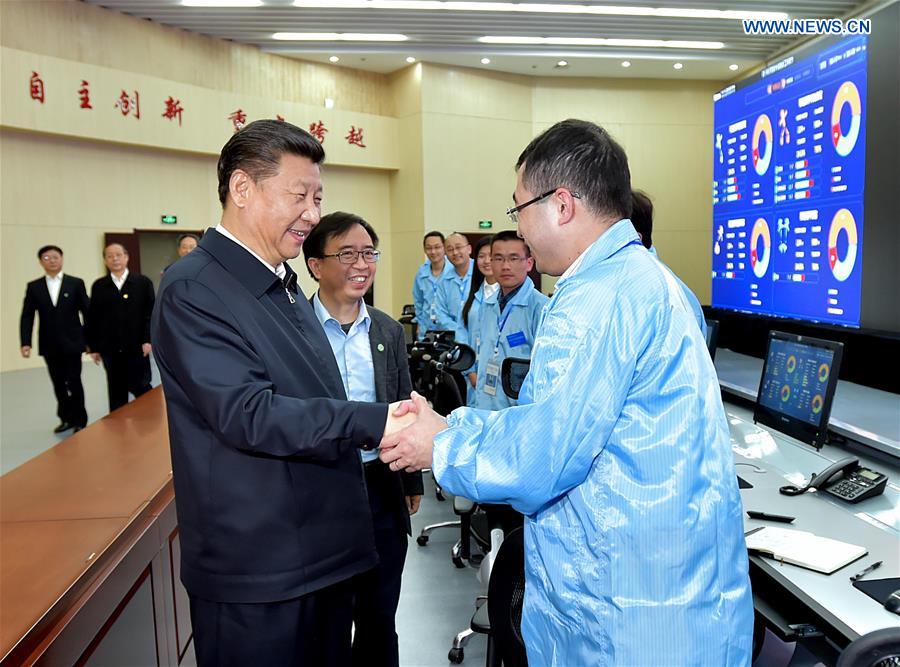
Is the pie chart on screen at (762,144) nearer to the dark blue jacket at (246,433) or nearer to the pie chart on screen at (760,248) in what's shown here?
the pie chart on screen at (760,248)

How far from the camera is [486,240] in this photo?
4633 mm

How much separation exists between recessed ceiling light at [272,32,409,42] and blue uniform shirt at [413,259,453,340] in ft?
14.3

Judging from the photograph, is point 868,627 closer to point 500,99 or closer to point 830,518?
point 830,518

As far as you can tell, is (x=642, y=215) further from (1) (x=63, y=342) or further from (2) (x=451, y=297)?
(1) (x=63, y=342)

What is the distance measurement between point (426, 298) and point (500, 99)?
5.69m

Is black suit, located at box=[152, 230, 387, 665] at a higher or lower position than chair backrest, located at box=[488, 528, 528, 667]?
higher

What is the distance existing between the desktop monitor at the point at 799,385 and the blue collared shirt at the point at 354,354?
5.02ft

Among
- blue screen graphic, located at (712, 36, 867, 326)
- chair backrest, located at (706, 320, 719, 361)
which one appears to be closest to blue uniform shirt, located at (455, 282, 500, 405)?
chair backrest, located at (706, 320, 719, 361)

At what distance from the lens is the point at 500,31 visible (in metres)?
9.60

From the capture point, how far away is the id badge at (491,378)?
3416 millimetres

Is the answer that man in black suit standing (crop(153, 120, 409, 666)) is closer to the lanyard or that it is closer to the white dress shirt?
the lanyard

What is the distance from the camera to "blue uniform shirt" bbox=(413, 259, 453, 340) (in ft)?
22.5

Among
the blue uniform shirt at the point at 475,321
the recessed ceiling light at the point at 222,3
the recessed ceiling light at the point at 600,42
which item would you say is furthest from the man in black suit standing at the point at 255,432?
the recessed ceiling light at the point at 600,42

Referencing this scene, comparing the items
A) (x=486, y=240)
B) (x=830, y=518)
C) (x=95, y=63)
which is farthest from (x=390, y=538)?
(x=95, y=63)
